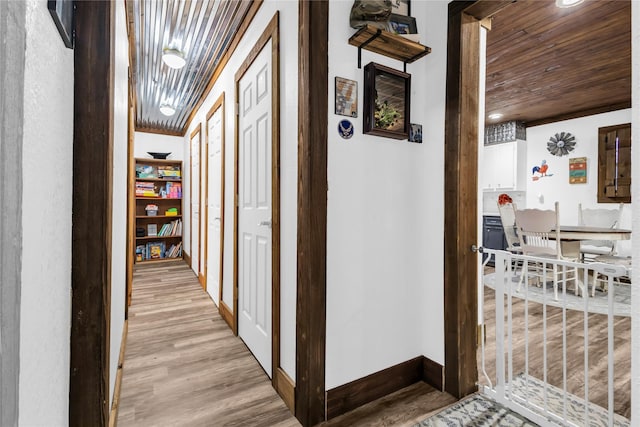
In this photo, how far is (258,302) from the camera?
2.08 meters

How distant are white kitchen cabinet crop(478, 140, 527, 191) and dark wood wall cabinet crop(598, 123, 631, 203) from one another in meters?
1.12

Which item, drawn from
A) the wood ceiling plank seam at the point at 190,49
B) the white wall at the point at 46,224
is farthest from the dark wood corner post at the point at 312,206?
the wood ceiling plank seam at the point at 190,49

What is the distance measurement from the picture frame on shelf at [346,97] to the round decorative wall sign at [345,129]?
0.04m

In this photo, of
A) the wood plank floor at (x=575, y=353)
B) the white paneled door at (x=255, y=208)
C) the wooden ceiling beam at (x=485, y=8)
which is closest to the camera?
the wooden ceiling beam at (x=485, y=8)

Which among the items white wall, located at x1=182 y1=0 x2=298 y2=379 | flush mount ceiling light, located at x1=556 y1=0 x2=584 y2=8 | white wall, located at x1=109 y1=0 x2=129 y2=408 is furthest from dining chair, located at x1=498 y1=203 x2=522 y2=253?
white wall, located at x1=109 y1=0 x2=129 y2=408

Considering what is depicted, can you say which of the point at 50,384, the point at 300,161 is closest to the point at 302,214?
the point at 300,161

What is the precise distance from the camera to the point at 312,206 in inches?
58.0

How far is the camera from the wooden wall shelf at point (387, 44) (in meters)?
1.53

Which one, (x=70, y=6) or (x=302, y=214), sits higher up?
(x=70, y=6)

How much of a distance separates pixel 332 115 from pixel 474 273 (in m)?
1.19

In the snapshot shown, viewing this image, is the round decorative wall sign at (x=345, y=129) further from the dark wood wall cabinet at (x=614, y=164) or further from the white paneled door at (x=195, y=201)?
the dark wood wall cabinet at (x=614, y=164)

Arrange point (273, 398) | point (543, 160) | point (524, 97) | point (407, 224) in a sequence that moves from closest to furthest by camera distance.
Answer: point (273, 398), point (407, 224), point (524, 97), point (543, 160)

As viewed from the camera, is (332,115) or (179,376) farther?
(179,376)

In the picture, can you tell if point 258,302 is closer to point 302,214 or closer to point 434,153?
point 302,214
